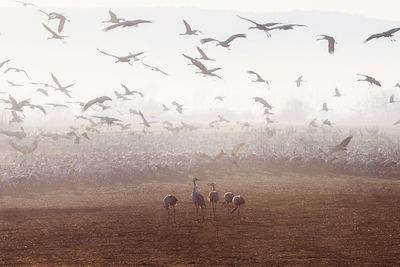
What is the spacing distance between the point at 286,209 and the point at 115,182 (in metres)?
14.4

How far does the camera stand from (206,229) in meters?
16.4

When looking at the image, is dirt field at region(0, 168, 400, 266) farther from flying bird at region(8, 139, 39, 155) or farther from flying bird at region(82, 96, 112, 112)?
flying bird at region(8, 139, 39, 155)

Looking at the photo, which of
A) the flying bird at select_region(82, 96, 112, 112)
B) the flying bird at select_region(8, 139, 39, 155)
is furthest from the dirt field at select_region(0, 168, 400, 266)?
the flying bird at select_region(8, 139, 39, 155)

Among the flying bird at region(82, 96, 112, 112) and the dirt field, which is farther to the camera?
the flying bird at region(82, 96, 112, 112)

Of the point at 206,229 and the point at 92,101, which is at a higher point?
the point at 92,101

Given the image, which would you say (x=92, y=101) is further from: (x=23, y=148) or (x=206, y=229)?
(x=23, y=148)

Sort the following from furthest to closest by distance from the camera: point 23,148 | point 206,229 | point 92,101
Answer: point 23,148 → point 206,229 → point 92,101

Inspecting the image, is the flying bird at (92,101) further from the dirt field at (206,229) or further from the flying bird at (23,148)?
the flying bird at (23,148)

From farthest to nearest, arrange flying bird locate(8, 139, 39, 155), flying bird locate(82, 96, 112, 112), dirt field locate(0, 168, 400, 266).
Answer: flying bird locate(8, 139, 39, 155) < flying bird locate(82, 96, 112, 112) < dirt field locate(0, 168, 400, 266)

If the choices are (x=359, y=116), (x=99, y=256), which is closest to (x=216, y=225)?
(x=99, y=256)

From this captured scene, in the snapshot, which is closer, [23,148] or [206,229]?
[206,229]

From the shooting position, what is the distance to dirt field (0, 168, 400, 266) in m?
13.3

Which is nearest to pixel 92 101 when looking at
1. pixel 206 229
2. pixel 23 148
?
pixel 206 229

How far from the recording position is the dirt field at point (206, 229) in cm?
1330
